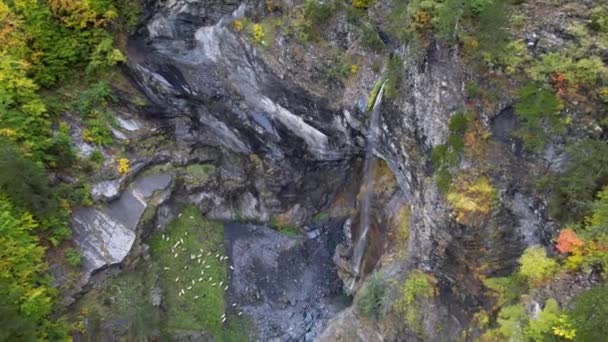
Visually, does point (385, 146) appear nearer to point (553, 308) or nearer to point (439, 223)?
point (439, 223)

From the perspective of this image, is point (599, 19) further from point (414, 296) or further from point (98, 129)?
point (98, 129)

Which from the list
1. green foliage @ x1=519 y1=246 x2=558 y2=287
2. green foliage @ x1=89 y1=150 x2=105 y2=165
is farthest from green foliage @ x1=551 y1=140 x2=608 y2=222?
green foliage @ x1=89 y1=150 x2=105 y2=165

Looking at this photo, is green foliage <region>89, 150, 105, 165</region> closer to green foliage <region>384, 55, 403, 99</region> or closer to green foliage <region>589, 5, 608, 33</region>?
green foliage <region>384, 55, 403, 99</region>

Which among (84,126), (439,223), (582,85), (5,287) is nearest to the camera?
(582,85)

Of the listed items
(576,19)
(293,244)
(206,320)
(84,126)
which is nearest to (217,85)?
(84,126)

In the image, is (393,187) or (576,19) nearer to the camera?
(576,19)

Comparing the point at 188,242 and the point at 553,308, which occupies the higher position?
the point at 553,308

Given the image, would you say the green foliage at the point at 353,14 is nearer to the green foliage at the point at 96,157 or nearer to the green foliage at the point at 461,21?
the green foliage at the point at 461,21
